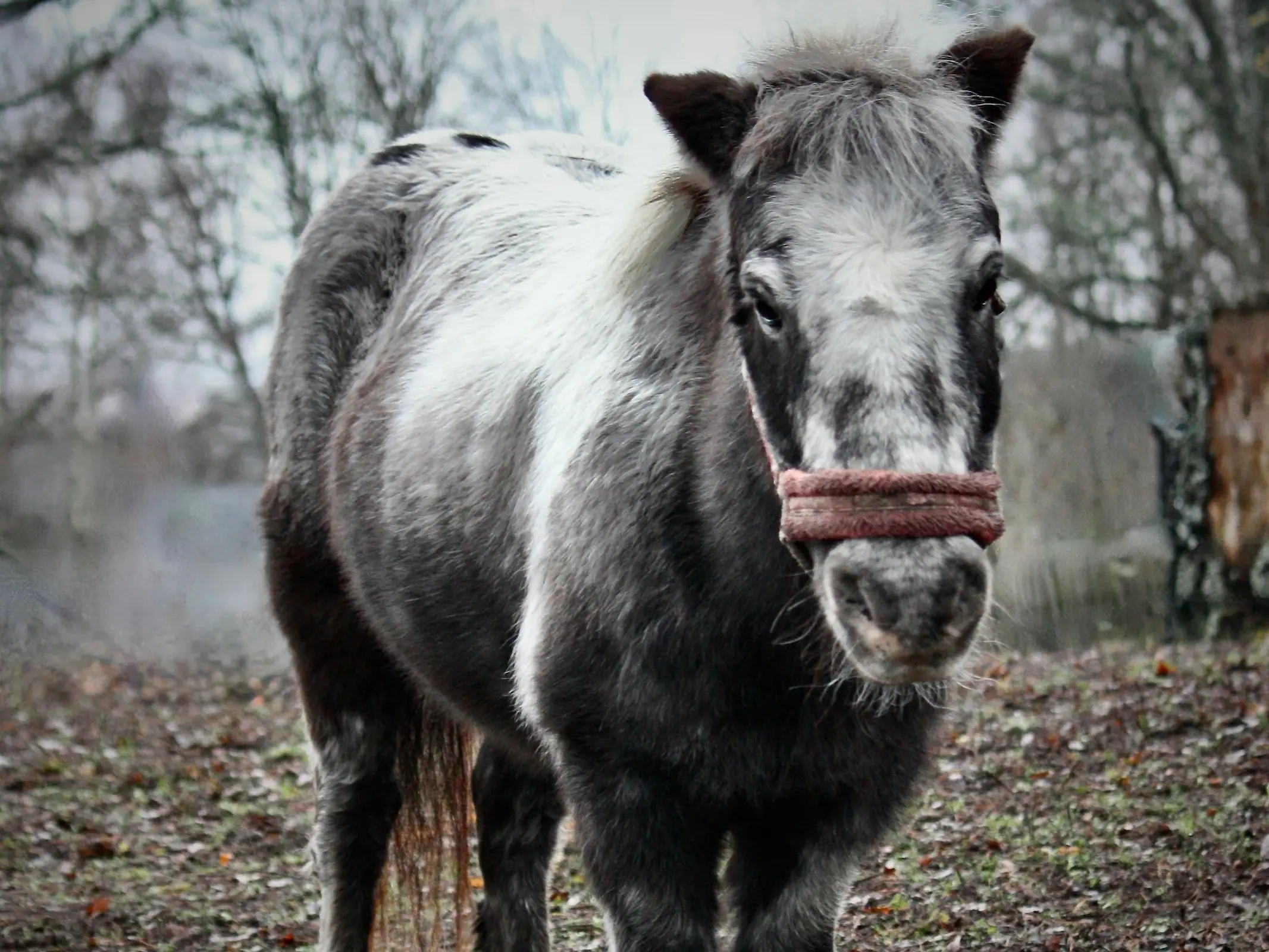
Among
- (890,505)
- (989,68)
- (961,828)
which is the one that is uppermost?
(989,68)

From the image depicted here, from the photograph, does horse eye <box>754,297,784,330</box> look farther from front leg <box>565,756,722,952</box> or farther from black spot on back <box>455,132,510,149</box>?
black spot on back <box>455,132,510,149</box>

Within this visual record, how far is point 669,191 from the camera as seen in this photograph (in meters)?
2.91

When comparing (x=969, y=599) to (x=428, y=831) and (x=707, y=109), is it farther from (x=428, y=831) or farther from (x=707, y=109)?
(x=428, y=831)

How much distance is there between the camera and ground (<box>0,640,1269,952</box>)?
4270 millimetres

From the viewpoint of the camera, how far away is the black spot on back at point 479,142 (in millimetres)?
4879

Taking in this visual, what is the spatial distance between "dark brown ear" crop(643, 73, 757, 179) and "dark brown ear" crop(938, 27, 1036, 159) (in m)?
0.43

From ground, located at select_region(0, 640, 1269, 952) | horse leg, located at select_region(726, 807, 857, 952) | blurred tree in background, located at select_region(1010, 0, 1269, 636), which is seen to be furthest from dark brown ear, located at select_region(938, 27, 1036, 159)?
blurred tree in background, located at select_region(1010, 0, 1269, 636)

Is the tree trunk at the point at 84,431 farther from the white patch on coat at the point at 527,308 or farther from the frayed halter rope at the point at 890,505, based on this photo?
the frayed halter rope at the point at 890,505

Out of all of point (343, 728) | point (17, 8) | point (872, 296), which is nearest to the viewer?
point (872, 296)

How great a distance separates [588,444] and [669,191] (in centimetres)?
60

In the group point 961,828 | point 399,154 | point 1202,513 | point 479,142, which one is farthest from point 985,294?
point 1202,513

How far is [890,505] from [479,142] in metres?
3.28

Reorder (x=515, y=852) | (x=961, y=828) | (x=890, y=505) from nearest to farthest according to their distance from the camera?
(x=890, y=505) < (x=515, y=852) < (x=961, y=828)

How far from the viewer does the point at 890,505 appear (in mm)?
2084
